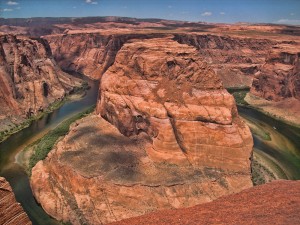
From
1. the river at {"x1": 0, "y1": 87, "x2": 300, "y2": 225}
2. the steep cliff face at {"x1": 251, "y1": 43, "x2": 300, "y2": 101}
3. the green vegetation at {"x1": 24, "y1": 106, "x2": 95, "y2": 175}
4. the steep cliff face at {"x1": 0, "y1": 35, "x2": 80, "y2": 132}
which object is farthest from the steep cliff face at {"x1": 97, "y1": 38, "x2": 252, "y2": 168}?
the steep cliff face at {"x1": 251, "y1": 43, "x2": 300, "y2": 101}

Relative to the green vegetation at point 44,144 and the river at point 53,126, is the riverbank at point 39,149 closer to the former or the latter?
the green vegetation at point 44,144

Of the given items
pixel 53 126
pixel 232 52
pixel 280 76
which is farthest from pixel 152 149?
pixel 232 52

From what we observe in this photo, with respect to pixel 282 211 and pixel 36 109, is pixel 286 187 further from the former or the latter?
pixel 36 109

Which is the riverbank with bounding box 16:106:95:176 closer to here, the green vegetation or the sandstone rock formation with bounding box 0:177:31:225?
the green vegetation

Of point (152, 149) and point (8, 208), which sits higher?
point (8, 208)

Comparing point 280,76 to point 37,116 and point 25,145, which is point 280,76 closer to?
point 37,116

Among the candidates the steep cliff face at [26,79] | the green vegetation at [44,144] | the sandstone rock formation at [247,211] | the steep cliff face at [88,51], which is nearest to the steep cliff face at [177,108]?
the green vegetation at [44,144]

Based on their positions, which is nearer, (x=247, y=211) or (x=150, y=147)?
(x=247, y=211)
